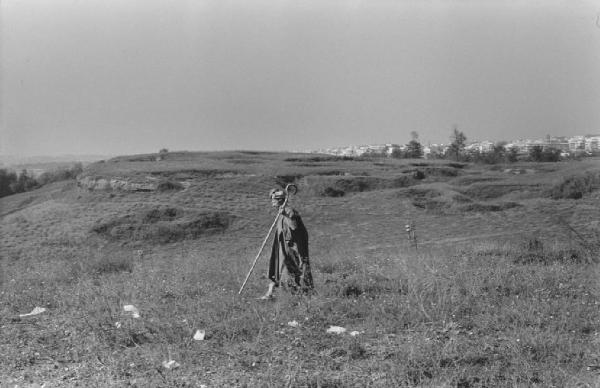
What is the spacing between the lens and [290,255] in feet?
24.0

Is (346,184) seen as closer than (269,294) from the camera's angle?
No

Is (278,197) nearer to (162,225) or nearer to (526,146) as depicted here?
(162,225)

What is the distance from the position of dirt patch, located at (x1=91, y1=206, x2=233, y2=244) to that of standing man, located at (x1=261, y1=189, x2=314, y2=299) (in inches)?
739

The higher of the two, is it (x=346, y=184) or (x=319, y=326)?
(x=319, y=326)

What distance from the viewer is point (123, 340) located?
Answer: 5848mm

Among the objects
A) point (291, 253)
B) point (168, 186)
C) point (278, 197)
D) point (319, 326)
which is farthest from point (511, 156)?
point (319, 326)

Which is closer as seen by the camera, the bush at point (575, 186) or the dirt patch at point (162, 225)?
the dirt patch at point (162, 225)

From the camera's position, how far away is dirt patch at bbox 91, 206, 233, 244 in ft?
85.3

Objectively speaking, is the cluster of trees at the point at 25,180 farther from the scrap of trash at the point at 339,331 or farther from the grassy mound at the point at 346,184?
the scrap of trash at the point at 339,331

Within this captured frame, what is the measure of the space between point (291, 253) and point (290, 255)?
1.3 inches

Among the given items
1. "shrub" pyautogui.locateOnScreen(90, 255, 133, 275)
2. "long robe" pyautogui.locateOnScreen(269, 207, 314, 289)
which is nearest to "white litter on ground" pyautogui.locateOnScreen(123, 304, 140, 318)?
"long robe" pyautogui.locateOnScreen(269, 207, 314, 289)

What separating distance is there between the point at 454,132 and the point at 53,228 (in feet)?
170

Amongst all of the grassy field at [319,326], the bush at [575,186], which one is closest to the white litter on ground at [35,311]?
the grassy field at [319,326]

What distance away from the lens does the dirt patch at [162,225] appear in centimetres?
2600
